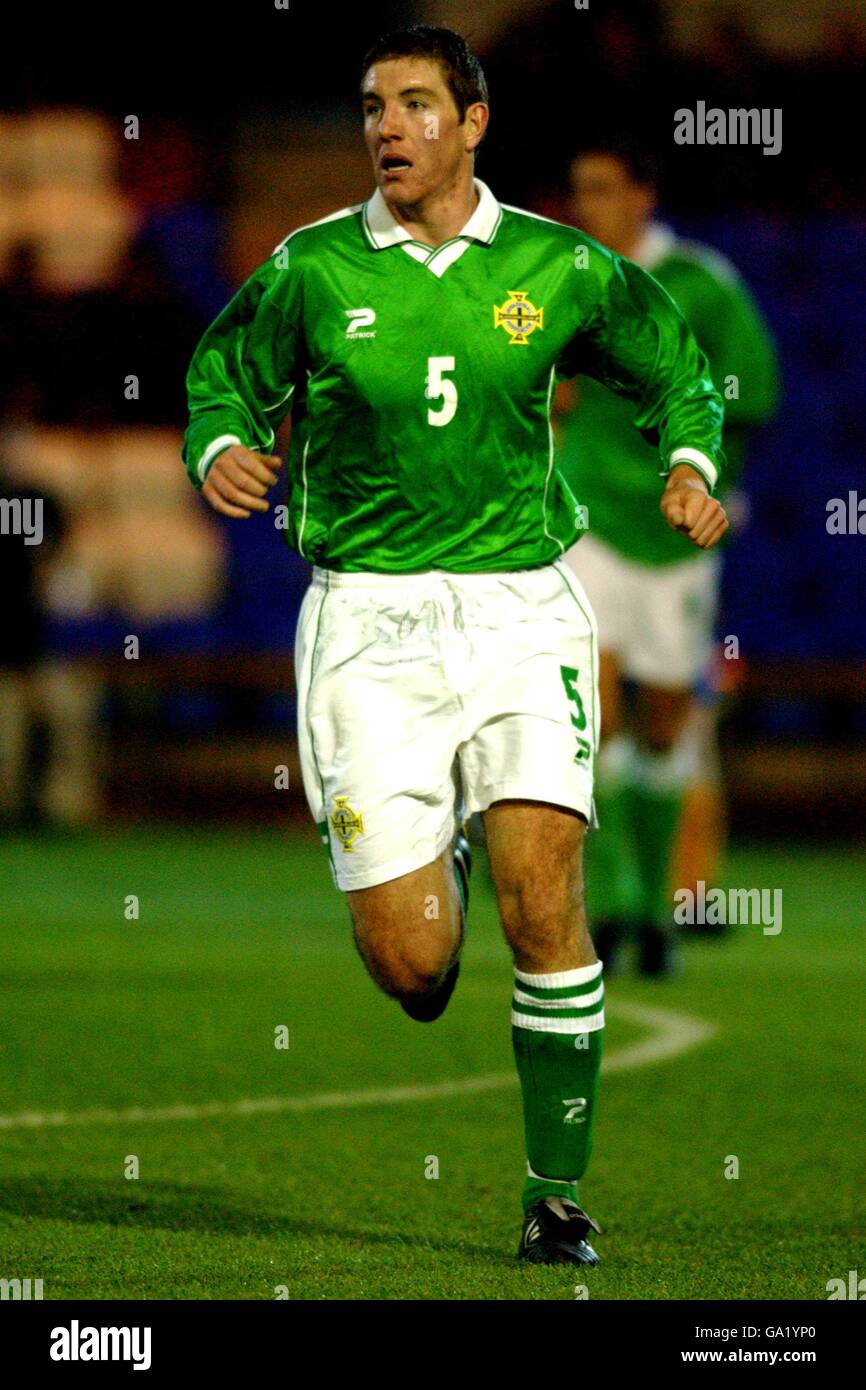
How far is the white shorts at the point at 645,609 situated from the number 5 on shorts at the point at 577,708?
4233 millimetres

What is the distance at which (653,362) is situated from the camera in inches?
189

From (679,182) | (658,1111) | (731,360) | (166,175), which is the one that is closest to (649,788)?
(731,360)

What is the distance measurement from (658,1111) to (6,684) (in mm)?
9243

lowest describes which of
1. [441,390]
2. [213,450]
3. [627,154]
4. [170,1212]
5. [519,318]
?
[170,1212]

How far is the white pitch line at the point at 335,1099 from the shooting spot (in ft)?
19.8

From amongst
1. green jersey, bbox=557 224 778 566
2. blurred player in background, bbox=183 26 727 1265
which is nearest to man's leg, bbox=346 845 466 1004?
blurred player in background, bbox=183 26 727 1265

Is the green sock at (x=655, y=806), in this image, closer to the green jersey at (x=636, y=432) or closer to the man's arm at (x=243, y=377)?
the green jersey at (x=636, y=432)

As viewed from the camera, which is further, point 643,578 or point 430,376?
point 643,578

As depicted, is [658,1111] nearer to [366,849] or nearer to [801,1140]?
[801,1140]

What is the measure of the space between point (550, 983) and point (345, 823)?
49cm

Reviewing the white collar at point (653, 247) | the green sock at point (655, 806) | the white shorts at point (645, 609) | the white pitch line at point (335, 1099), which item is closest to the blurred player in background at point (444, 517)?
the white pitch line at point (335, 1099)

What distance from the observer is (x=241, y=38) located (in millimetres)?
18250

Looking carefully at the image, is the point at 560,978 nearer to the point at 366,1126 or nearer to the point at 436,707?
the point at 436,707

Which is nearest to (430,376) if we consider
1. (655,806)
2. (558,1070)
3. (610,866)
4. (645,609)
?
(558,1070)
